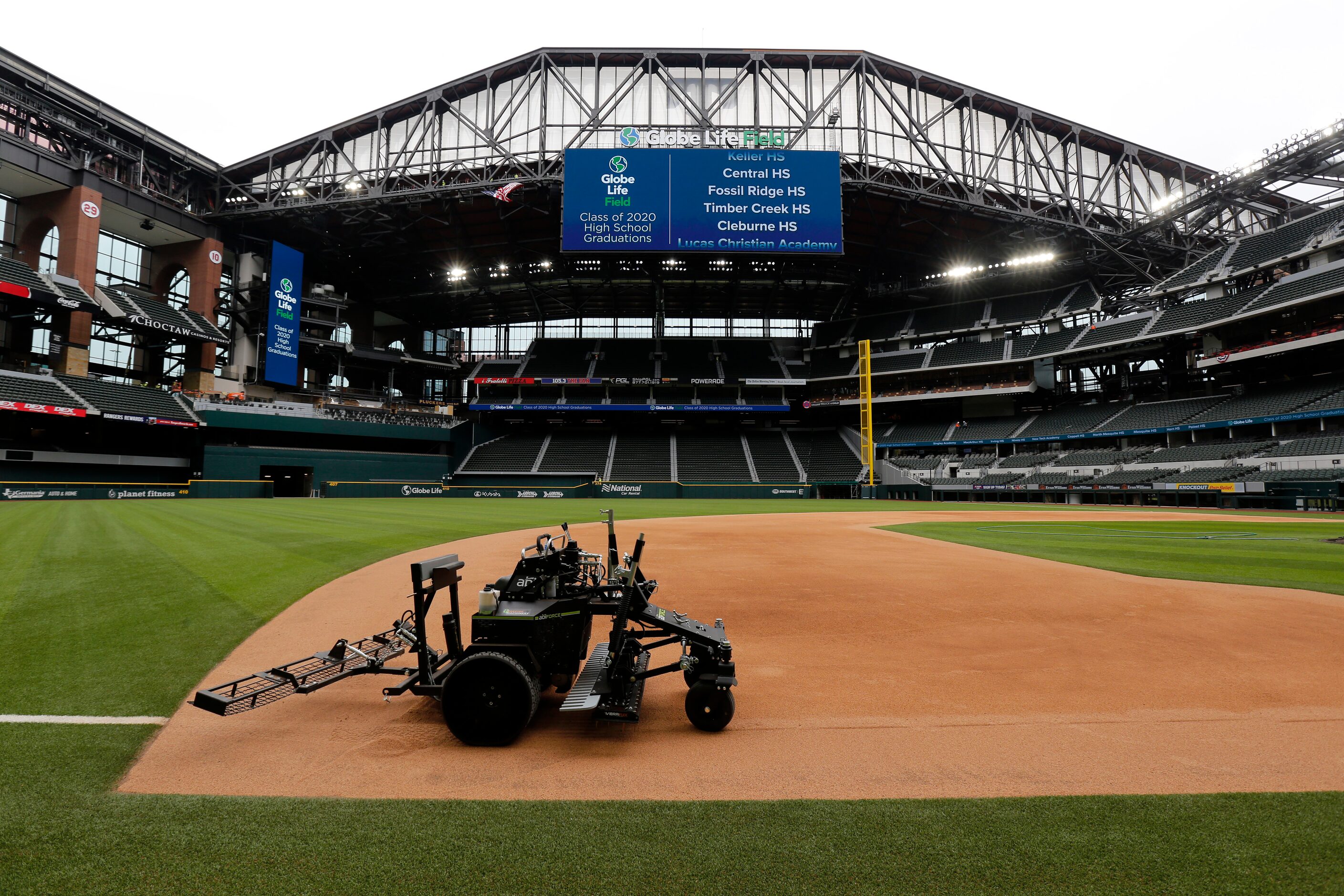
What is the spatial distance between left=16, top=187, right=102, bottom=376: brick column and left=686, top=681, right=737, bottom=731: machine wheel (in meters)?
46.5

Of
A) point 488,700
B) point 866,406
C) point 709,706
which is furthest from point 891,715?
point 866,406

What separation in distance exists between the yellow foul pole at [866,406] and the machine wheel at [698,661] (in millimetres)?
42226

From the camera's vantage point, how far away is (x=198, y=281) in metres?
41.2

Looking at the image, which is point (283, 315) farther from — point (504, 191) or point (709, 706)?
point (709, 706)

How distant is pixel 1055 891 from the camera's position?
7.35 feet

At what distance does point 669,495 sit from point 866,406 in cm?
1754

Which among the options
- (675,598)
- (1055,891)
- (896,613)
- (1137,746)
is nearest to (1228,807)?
(1137,746)

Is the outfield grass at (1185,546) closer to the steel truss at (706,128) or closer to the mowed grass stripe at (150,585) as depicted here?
the mowed grass stripe at (150,585)

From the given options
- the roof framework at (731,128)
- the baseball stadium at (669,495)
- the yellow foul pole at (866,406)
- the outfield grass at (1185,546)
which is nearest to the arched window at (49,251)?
the baseball stadium at (669,495)

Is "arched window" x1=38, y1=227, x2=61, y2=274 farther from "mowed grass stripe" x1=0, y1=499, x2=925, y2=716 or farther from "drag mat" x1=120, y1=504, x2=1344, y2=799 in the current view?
"drag mat" x1=120, y1=504, x2=1344, y2=799

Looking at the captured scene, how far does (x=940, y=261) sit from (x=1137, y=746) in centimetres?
5412

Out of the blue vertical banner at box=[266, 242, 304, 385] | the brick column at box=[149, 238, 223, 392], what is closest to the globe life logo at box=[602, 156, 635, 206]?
the blue vertical banner at box=[266, 242, 304, 385]

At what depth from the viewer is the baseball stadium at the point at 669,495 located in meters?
2.91

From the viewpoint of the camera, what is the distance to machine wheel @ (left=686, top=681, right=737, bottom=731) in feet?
13.7
